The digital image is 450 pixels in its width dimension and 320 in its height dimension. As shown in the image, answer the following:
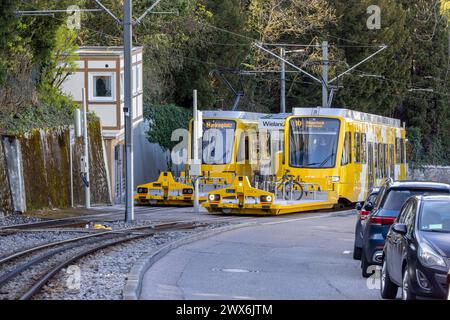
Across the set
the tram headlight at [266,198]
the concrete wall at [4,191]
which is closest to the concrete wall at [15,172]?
the concrete wall at [4,191]

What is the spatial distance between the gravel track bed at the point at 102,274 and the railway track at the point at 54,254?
0.17 metres

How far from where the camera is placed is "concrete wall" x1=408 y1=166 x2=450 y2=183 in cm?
7825

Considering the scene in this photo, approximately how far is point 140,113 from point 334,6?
20061 millimetres

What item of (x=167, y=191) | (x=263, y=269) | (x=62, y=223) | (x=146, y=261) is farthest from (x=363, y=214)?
(x=167, y=191)

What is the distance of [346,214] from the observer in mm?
38375

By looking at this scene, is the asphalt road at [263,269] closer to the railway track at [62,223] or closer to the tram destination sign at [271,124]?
the railway track at [62,223]

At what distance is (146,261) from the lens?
776 inches

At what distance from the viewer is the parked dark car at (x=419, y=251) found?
13.1 meters

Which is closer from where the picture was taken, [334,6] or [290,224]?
[290,224]

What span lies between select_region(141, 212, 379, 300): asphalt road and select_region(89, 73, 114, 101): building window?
67.4ft

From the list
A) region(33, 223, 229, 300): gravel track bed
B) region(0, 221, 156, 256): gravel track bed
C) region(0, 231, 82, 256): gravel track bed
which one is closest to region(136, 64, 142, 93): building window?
region(0, 221, 156, 256): gravel track bed

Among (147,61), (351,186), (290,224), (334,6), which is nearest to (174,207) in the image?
(351,186)
